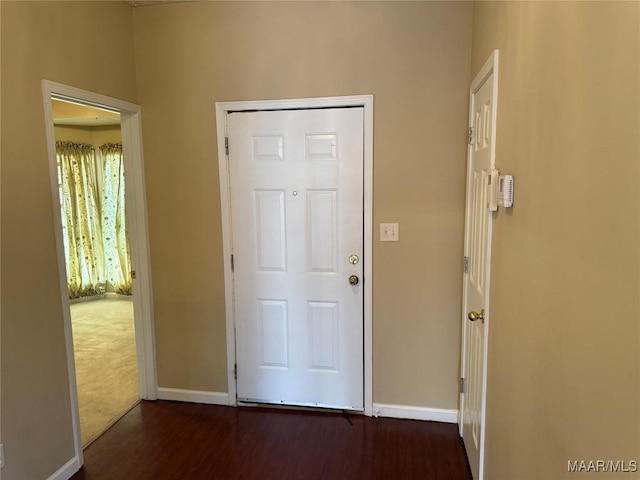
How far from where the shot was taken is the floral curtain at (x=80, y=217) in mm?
5363

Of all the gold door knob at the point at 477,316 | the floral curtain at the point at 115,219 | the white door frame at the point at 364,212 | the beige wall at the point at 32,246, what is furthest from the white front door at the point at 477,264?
the floral curtain at the point at 115,219

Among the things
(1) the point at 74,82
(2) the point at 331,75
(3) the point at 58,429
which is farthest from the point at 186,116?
(3) the point at 58,429

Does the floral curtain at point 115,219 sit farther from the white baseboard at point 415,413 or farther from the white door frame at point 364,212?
the white baseboard at point 415,413

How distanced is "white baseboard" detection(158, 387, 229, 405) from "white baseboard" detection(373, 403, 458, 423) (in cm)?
108

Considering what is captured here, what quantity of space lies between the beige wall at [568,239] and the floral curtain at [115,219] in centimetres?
521

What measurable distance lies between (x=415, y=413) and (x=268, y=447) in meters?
0.97

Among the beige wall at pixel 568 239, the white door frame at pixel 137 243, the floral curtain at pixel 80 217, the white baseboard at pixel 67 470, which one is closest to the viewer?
the beige wall at pixel 568 239

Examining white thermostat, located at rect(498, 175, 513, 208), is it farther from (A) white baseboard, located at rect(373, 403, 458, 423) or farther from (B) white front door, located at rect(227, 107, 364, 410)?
(A) white baseboard, located at rect(373, 403, 458, 423)

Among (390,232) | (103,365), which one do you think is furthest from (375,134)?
(103,365)

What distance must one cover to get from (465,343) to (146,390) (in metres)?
2.25

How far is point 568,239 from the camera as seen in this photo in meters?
1.02

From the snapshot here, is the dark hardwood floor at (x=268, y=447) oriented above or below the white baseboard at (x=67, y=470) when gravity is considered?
below

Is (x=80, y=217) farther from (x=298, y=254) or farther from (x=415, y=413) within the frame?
(x=415, y=413)

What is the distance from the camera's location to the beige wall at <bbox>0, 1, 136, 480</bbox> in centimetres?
187
